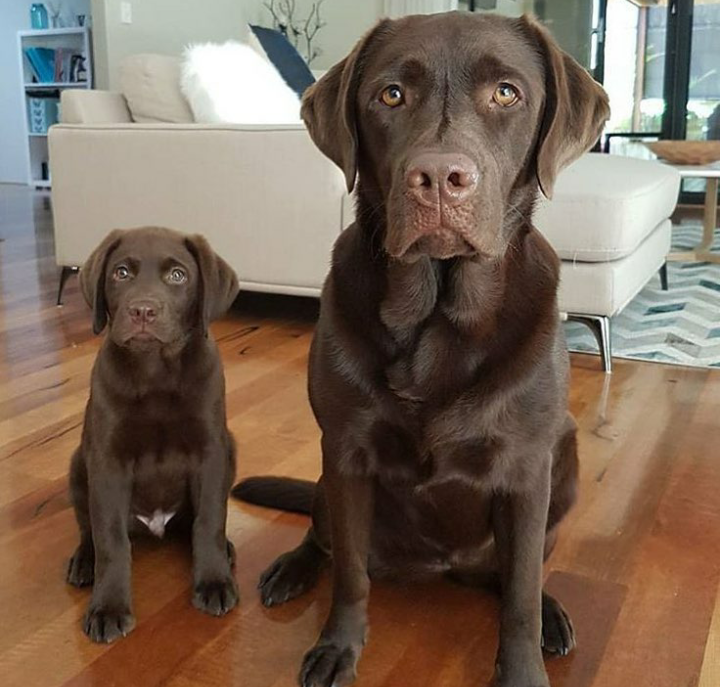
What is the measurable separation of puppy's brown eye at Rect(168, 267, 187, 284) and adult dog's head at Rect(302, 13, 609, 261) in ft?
1.39

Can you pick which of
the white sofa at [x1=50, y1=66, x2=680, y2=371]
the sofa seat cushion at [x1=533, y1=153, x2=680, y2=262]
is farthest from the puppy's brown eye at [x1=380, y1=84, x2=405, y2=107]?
the white sofa at [x1=50, y1=66, x2=680, y2=371]

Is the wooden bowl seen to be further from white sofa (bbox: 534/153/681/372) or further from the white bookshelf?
the white bookshelf

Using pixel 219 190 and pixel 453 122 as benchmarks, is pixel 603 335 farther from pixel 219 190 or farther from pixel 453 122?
pixel 453 122

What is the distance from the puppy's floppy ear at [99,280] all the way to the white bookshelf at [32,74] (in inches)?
277

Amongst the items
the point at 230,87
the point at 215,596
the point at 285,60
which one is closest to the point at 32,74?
the point at 285,60

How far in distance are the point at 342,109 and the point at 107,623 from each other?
2.77ft

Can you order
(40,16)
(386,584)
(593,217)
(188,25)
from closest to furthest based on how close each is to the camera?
(386,584) < (593,217) < (188,25) < (40,16)

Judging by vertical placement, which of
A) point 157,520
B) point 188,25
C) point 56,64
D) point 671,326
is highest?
point 188,25

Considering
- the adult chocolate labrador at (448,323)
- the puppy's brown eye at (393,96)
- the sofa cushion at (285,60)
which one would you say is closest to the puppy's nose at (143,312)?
the adult chocolate labrador at (448,323)

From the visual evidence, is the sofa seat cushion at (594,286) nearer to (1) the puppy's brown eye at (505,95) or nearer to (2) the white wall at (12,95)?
(1) the puppy's brown eye at (505,95)

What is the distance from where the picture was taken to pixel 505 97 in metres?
1.15

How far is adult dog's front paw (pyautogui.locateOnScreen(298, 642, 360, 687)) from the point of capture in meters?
1.28

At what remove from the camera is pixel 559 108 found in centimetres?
120

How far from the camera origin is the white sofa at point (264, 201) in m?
2.79
